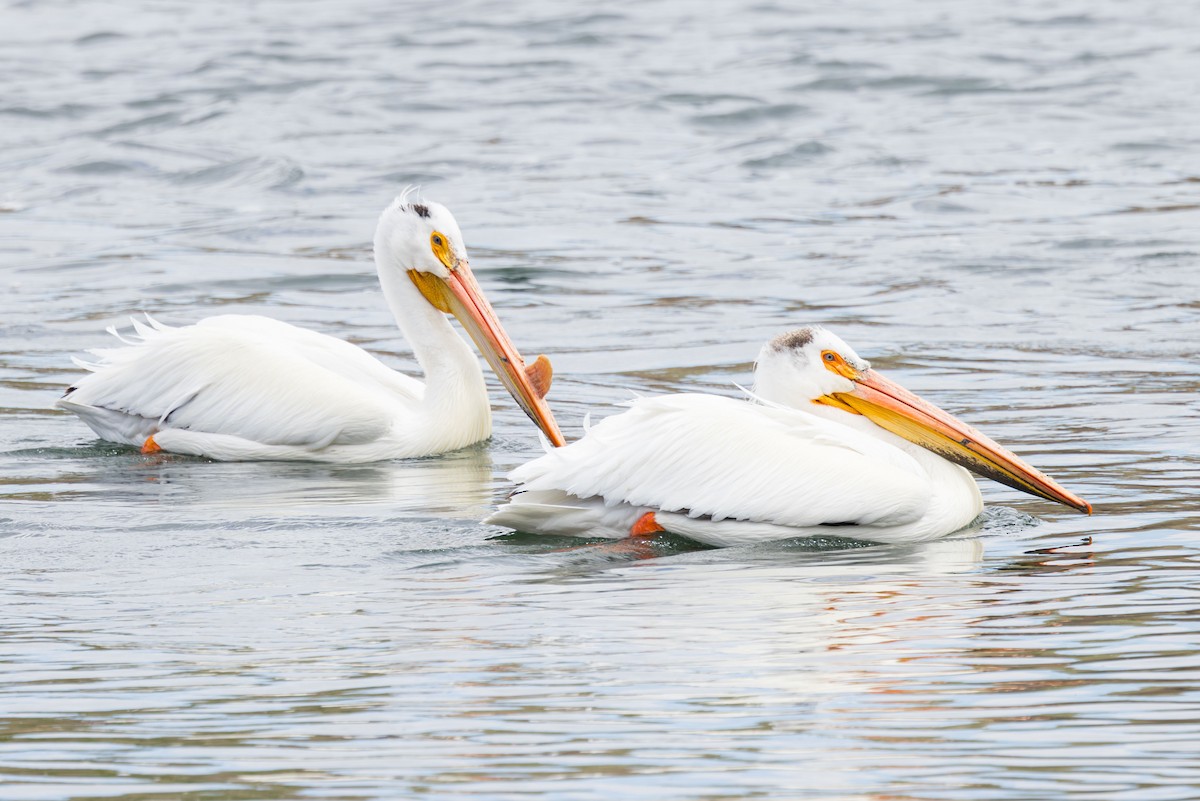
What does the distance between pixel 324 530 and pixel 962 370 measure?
3.51 meters

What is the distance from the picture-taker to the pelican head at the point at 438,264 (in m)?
6.96

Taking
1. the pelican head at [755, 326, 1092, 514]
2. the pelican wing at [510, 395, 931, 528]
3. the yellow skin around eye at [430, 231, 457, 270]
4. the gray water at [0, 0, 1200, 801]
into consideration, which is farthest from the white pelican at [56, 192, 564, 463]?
the pelican wing at [510, 395, 931, 528]

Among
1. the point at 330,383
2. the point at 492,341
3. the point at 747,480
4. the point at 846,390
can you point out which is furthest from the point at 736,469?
the point at 330,383

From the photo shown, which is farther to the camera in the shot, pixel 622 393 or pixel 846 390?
pixel 622 393

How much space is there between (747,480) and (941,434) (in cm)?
67

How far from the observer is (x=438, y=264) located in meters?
7.04

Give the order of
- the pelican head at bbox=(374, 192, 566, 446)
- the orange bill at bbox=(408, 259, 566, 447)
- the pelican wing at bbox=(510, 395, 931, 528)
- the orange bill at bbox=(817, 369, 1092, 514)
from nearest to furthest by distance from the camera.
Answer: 1. the pelican wing at bbox=(510, 395, 931, 528)
2. the orange bill at bbox=(817, 369, 1092, 514)
3. the orange bill at bbox=(408, 259, 566, 447)
4. the pelican head at bbox=(374, 192, 566, 446)

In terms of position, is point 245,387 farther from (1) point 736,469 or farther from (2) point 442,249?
(1) point 736,469

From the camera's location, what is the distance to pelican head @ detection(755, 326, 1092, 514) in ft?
18.3

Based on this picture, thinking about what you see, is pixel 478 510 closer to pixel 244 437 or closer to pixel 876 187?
pixel 244 437

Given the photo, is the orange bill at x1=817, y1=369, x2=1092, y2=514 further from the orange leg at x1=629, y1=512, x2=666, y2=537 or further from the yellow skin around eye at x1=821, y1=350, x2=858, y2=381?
the orange leg at x1=629, y1=512, x2=666, y2=537

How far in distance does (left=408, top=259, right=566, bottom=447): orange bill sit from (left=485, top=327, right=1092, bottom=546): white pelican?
1110 mm

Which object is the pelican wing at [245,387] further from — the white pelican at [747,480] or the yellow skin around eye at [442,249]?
the white pelican at [747,480]

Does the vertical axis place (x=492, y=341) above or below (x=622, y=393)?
above
